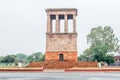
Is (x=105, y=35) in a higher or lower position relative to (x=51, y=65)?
higher

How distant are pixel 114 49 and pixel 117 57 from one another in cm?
4186

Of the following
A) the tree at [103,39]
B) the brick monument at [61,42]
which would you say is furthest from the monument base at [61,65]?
the tree at [103,39]

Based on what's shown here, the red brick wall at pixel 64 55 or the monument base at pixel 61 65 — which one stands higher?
the red brick wall at pixel 64 55

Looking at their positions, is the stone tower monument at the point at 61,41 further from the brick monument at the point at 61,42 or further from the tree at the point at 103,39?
the tree at the point at 103,39

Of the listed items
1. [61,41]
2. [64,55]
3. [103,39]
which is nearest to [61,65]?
[64,55]

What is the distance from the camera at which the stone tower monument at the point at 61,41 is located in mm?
50656

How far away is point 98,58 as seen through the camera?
63469mm

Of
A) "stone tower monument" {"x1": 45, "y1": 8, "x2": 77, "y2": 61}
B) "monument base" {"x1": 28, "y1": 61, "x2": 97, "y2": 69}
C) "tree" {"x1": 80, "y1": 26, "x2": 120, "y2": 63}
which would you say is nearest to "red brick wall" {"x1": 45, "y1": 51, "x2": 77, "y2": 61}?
"stone tower monument" {"x1": 45, "y1": 8, "x2": 77, "y2": 61}

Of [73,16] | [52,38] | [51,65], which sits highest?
[73,16]

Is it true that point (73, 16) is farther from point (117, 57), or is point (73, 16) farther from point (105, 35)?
point (117, 57)

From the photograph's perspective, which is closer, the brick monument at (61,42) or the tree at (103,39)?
the brick monument at (61,42)

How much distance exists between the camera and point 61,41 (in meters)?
50.9

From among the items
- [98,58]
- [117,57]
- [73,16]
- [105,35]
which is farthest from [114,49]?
[117,57]

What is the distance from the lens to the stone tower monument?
5066 cm
